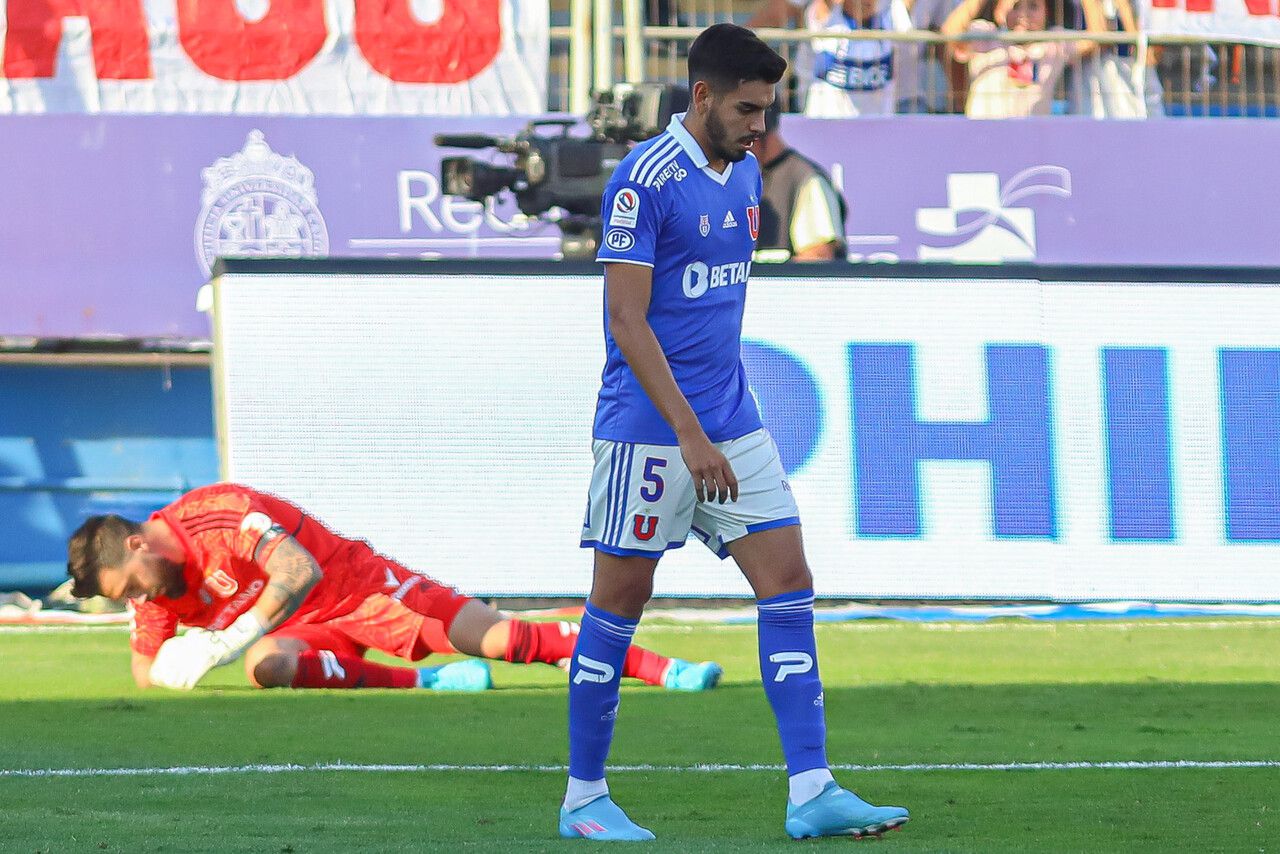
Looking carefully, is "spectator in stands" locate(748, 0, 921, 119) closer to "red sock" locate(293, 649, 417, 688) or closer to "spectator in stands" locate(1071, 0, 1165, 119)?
"spectator in stands" locate(1071, 0, 1165, 119)

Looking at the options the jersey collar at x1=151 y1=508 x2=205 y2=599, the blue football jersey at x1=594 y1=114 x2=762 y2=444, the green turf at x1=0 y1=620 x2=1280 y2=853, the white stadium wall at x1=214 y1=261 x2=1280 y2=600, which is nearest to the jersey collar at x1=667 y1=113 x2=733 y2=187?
the blue football jersey at x1=594 y1=114 x2=762 y2=444

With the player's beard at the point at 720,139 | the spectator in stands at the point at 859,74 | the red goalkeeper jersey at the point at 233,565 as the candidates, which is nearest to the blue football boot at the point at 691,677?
the red goalkeeper jersey at the point at 233,565

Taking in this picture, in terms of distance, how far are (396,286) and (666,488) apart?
6.41 meters

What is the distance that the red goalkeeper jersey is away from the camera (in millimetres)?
7523

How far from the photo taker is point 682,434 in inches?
165

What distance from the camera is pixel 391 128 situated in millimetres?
12805

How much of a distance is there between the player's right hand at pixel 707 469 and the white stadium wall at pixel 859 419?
241 inches

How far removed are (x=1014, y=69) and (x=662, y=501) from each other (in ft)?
33.1

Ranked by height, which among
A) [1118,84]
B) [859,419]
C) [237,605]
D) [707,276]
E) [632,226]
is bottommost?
[237,605]

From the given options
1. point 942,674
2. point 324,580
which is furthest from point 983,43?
point 324,580

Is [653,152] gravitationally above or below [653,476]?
above

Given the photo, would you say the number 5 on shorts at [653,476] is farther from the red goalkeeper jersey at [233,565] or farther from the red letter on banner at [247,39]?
the red letter on banner at [247,39]

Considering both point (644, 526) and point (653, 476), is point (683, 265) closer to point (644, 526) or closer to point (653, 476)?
point (653, 476)

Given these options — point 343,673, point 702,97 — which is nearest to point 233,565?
point 343,673
